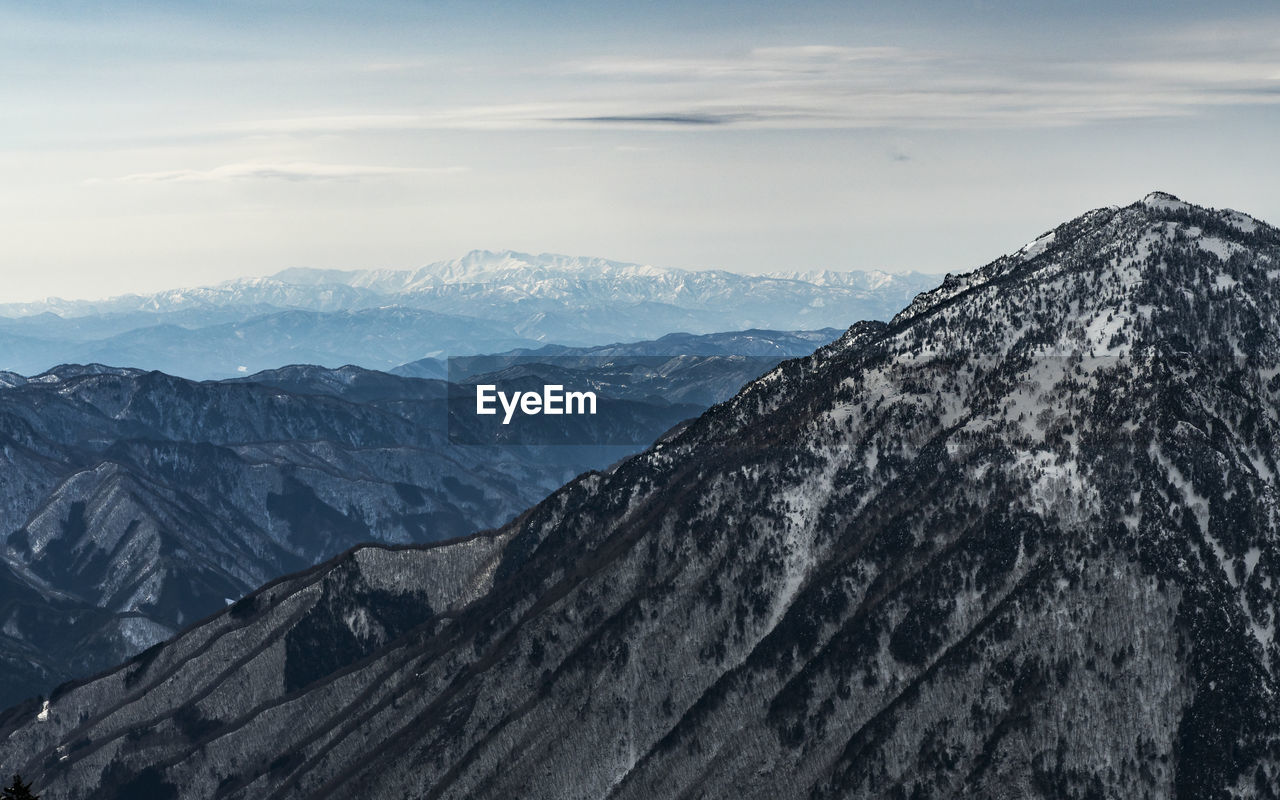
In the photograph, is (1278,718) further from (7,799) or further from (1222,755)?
(7,799)

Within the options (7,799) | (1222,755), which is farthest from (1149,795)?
(7,799)

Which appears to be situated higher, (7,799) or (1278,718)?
(7,799)

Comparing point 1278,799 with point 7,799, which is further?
point 1278,799

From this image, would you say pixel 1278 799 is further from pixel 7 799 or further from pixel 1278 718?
pixel 7 799

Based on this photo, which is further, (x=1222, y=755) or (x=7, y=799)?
(x=1222, y=755)

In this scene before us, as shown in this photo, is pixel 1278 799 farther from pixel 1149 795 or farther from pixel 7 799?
pixel 7 799

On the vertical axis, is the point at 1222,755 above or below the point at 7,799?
below

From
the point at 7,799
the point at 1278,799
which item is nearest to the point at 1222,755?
the point at 1278,799

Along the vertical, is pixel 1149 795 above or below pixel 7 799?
below
